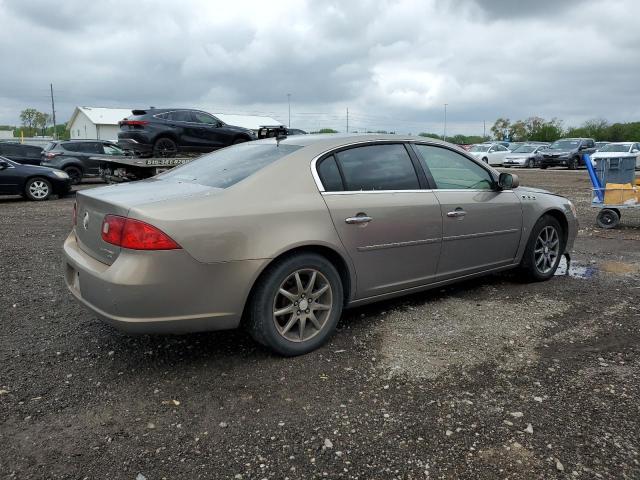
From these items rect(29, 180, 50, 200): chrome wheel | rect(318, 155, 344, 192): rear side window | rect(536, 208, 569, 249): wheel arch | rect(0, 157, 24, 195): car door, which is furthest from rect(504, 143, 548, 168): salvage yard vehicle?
rect(318, 155, 344, 192): rear side window

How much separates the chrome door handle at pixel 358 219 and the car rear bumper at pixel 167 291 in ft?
2.50

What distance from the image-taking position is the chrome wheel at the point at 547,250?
540 cm

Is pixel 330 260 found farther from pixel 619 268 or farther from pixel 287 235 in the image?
pixel 619 268

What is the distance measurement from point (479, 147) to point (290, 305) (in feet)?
108

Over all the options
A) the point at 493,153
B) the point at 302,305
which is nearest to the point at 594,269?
the point at 302,305

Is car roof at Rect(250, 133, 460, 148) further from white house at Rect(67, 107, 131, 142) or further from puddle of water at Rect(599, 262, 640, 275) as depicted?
white house at Rect(67, 107, 131, 142)

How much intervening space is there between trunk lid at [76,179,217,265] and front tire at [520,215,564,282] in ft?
10.9

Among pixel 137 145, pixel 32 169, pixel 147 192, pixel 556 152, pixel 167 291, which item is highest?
pixel 556 152

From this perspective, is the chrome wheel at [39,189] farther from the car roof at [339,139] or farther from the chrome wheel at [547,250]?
the chrome wheel at [547,250]

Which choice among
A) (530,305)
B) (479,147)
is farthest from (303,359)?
(479,147)

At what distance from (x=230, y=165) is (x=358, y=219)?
106 centimetres

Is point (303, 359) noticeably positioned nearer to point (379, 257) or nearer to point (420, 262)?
point (379, 257)

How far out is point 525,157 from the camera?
30.8 metres

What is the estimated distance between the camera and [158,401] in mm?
3062
